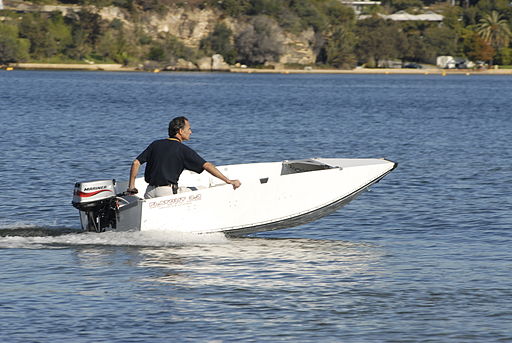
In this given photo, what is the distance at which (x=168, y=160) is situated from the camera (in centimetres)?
1524

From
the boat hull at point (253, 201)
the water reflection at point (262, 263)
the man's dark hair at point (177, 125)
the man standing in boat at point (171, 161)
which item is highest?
the man's dark hair at point (177, 125)

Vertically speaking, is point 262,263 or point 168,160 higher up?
point 168,160

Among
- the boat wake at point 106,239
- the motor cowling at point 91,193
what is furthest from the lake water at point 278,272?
the motor cowling at point 91,193

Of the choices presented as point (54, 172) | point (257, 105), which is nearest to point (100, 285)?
point (54, 172)

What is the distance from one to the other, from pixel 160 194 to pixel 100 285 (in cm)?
270

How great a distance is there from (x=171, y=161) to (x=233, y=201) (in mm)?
1251

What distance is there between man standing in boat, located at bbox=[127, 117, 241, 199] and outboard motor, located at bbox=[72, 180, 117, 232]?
419mm

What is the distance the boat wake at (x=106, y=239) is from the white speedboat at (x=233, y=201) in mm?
115

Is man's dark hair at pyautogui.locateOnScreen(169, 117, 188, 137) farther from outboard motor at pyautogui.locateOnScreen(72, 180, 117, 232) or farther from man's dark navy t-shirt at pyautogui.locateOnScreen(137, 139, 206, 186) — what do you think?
outboard motor at pyautogui.locateOnScreen(72, 180, 117, 232)

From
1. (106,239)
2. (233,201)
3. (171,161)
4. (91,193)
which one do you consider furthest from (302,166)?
(91,193)

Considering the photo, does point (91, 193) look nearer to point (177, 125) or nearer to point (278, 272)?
point (177, 125)

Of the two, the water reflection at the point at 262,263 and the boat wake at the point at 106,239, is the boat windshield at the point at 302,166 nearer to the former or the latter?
the water reflection at the point at 262,263

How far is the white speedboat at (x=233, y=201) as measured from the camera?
49.5 feet

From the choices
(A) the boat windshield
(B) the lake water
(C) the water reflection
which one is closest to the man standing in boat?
(B) the lake water
